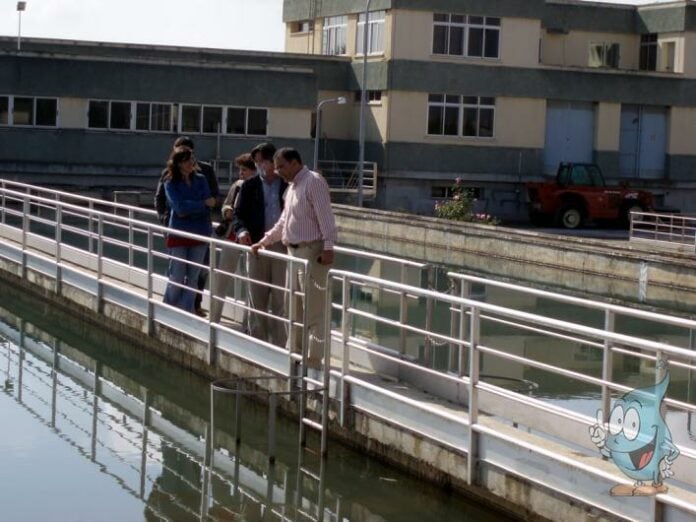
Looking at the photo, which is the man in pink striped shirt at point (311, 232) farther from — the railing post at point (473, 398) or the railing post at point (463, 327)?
the railing post at point (473, 398)

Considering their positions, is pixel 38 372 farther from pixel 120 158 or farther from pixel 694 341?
pixel 120 158

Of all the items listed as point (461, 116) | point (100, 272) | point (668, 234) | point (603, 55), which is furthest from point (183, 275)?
point (603, 55)

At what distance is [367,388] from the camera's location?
398 inches

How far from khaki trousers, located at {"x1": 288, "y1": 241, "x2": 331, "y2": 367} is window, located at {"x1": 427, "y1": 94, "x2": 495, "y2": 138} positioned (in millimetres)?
38416

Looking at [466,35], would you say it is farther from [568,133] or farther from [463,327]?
[463,327]

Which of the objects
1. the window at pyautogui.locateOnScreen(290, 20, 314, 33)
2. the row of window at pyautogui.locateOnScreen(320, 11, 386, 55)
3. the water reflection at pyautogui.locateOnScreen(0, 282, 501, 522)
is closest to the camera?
the water reflection at pyautogui.locateOnScreen(0, 282, 501, 522)

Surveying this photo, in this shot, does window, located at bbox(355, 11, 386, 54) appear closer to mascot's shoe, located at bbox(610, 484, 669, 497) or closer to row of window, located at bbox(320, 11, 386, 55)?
row of window, located at bbox(320, 11, 386, 55)

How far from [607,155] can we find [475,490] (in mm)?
42924

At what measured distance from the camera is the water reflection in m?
9.52

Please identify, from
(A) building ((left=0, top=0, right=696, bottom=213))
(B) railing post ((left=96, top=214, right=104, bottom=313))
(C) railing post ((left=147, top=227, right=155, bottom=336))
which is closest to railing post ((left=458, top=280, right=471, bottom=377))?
(C) railing post ((left=147, top=227, right=155, bottom=336))

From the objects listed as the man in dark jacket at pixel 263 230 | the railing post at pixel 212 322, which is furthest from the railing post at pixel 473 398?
the railing post at pixel 212 322

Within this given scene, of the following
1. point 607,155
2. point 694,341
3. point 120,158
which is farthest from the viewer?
point 607,155

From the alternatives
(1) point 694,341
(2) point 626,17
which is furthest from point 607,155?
(1) point 694,341

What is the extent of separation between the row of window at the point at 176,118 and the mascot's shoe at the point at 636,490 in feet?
131
